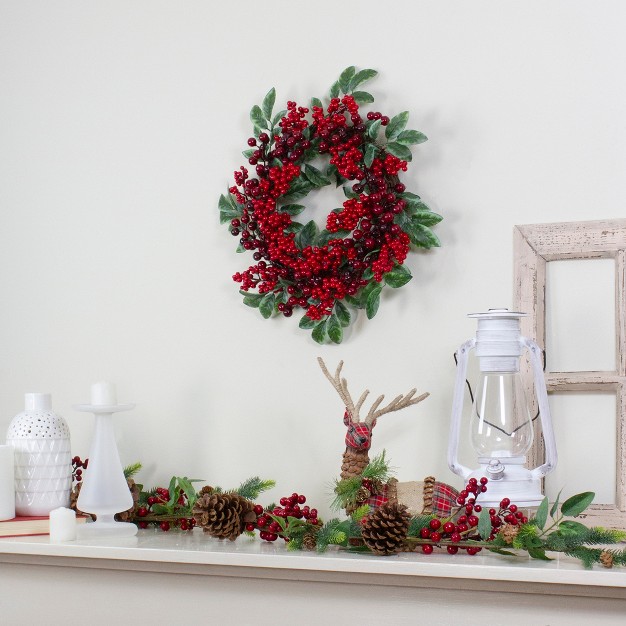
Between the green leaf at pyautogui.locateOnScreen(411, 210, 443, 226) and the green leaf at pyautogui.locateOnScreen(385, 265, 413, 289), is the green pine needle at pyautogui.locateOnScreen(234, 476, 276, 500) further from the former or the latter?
the green leaf at pyautogui.locateOnScreen(411, 210, 443, 226)

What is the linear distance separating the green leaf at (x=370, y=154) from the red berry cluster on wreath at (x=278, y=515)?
0.53 metres

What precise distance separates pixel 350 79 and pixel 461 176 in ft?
0.80

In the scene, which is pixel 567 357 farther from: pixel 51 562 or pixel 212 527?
pixel 51 562

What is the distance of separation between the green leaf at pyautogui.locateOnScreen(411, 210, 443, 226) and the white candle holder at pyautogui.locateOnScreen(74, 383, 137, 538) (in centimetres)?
54

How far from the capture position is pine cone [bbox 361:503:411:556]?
116cm

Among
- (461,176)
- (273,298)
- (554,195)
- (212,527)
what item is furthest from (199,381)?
(554,195)

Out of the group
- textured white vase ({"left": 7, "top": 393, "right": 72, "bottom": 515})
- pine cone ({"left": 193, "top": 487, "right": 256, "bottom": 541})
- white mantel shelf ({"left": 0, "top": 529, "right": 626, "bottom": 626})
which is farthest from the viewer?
textured white vase ({"left": 7, "top": 393, "right": 72, "bottom": 515})

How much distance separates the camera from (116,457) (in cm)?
139

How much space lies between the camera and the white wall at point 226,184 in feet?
4.58

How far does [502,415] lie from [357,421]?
8.5 inches

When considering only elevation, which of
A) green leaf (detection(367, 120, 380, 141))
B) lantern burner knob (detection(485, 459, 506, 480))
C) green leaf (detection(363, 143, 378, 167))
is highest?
green leaf (detection(367, 120, 380, 141))

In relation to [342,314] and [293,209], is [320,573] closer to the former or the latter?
[342,314]

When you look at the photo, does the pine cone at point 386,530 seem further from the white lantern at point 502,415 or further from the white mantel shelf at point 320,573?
the white lantern at point 502,415

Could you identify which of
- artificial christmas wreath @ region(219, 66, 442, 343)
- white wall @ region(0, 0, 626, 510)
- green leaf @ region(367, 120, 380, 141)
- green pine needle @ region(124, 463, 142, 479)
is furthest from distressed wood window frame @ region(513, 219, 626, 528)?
green pine needle @ region(124, 463, 142, 479)
